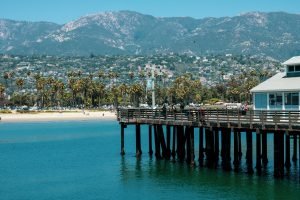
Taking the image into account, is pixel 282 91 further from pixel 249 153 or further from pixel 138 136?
pixel 138 136

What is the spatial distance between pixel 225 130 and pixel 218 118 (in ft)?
5.86

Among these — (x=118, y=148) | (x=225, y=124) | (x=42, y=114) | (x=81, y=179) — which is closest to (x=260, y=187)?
(x=225, y=124)

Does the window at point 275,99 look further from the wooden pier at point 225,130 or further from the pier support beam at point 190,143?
the pier support beam at point 190,143

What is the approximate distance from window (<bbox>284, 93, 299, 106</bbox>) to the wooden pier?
2.53 m

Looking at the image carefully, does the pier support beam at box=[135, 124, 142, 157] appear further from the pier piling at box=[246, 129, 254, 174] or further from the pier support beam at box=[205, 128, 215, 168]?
the pier piling at box=[246, 129, 254, 174]

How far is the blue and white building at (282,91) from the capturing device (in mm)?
47847

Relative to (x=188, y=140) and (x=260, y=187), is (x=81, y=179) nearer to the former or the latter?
(x=188, y=140)

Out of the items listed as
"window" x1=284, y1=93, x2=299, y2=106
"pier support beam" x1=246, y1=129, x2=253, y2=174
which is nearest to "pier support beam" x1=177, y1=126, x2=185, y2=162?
"pier support beam" x1=246, y1=129, x2=253, y2=174

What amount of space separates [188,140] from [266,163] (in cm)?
655

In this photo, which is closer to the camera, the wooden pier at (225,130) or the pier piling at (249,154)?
the wooden pier at (225,130)

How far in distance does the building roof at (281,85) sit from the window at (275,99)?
0.52 meters

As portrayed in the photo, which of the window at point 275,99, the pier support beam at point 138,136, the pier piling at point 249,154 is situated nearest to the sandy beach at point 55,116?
the pier support beam at point 138,136

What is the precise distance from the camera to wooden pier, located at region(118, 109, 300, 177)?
135ft

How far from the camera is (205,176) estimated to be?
46594mm
